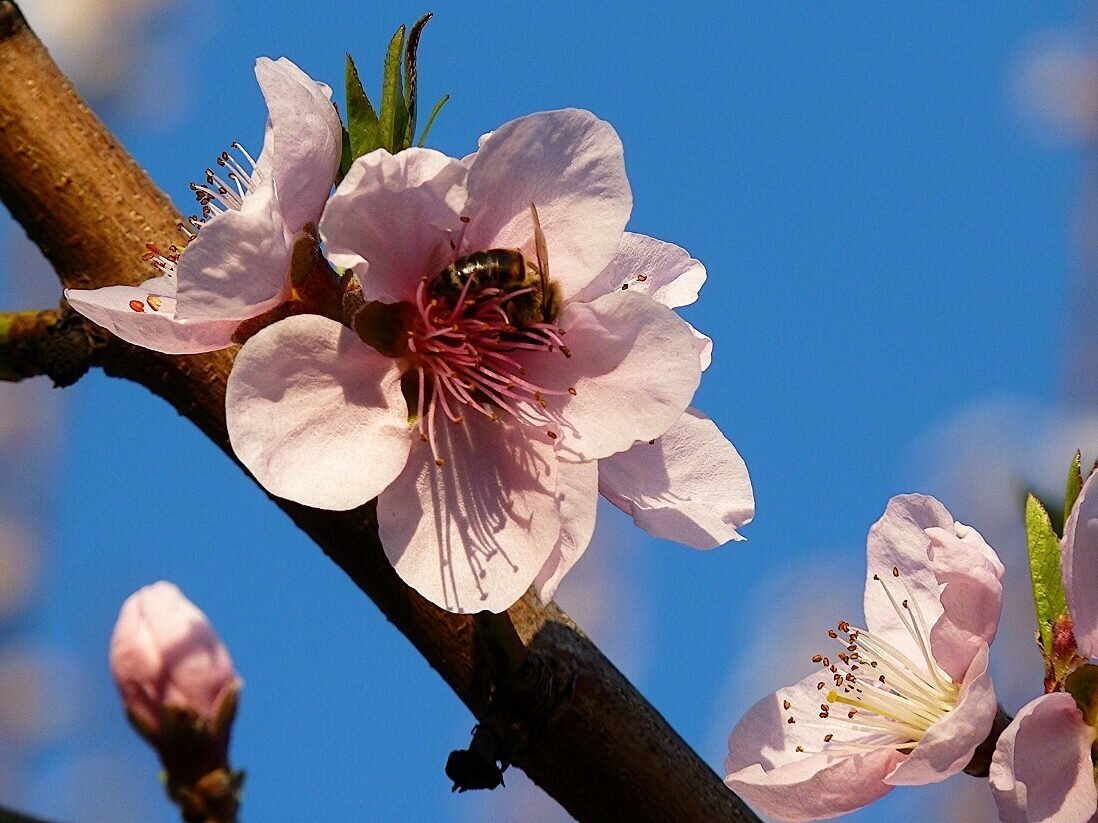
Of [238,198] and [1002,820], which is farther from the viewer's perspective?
[238,198]

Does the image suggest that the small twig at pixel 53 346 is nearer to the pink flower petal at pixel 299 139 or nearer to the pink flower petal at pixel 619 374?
the pink flower petal at pixel 299 139

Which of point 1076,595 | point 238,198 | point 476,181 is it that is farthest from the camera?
point 238,198

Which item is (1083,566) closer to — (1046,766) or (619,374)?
(1046,766)

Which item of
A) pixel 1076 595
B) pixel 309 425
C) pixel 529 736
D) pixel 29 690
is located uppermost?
pixel 29 690

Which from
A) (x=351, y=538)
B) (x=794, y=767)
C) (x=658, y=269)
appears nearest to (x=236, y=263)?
(x=351, y=538)

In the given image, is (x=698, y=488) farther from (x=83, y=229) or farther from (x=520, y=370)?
(x=83, y=229)

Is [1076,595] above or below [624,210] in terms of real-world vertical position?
below

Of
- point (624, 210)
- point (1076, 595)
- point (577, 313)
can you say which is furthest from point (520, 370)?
point (1076, 595)

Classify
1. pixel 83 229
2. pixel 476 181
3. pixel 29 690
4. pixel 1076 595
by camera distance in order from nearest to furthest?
pixel 476 181
pixel 1076 595
pixel 83 229
pixel 29 690
